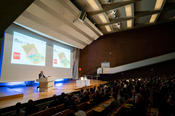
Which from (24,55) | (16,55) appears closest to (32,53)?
(24,55)

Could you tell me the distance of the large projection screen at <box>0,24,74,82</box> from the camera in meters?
5.54

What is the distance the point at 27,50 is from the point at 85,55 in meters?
6.47

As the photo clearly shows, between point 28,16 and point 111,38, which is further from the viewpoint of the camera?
point 111,38

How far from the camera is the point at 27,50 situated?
6.36 metres

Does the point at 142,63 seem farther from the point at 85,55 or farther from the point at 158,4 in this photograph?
the point at 85,55

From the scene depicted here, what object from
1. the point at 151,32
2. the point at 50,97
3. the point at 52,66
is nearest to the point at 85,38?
the point at 52,66

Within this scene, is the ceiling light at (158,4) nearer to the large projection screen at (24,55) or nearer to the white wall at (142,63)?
the white wall at (142,63)

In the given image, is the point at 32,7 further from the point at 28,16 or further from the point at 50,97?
the point at 50,97

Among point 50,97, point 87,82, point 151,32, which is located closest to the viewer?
point 50,97

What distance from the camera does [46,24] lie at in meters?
6.65

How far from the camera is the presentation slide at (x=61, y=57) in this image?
8703 mm

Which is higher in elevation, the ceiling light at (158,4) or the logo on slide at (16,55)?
the ceiling light at (158,4)

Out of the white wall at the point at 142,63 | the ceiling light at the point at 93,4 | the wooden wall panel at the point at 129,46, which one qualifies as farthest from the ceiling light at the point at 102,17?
the white wall at the point at 142,63

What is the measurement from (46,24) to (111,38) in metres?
6.61
